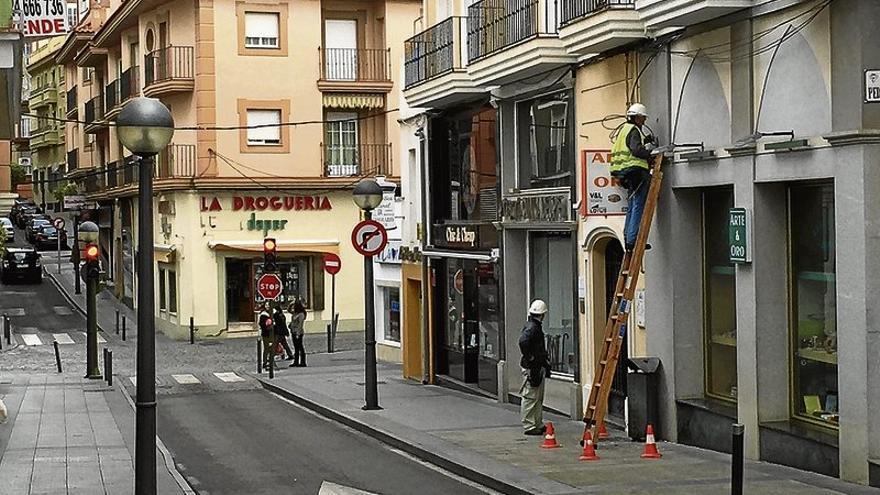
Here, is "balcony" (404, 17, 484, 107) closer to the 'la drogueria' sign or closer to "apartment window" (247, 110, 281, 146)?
"apartment window" (247, 110, 281, 146)

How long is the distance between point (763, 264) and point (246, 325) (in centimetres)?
2967

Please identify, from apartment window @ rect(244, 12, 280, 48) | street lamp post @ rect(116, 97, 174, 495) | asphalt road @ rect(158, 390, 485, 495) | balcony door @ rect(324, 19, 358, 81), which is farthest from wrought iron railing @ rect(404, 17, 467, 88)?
balcony door @ rect(324, 19, 358, 81)

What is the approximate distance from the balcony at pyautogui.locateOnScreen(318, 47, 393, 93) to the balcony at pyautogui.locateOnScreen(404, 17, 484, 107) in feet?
54.0

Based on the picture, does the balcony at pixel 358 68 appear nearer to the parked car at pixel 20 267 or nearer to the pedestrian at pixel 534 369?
the parked car at pixel 20 267

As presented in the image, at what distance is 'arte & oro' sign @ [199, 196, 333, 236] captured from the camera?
4169cm

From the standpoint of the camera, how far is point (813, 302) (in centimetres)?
1376

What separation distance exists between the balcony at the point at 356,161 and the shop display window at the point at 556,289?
22.4 m

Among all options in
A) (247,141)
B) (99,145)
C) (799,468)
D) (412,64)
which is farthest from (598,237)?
(99,145)

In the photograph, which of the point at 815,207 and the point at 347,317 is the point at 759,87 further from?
the point at 347,317

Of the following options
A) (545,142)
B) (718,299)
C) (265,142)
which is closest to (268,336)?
A: (545,142)

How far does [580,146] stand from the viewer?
734 inches

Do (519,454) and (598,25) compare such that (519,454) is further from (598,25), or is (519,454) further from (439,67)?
(439,67)

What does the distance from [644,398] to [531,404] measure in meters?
1.62

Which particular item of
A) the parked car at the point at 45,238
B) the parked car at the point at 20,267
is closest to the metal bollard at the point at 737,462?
the parked car at the point at 20,267
